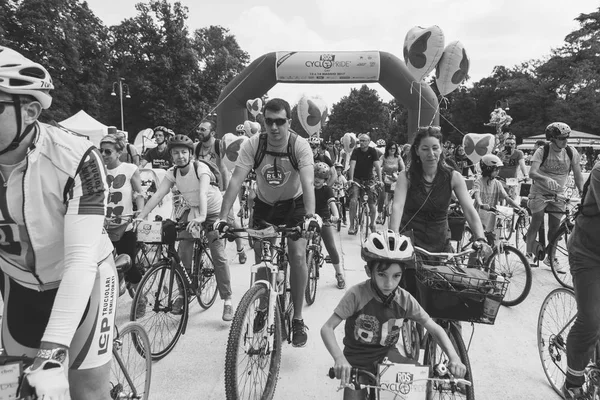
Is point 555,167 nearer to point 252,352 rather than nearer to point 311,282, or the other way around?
point 311,282

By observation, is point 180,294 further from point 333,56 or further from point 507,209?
point 333,56

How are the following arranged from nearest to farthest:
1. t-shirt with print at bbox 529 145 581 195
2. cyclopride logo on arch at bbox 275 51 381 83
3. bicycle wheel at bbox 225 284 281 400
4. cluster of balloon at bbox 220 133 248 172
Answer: bicycle wheel at bbox 225 284 281 400, t-shirt with print at bbox 529 145 581 195, cluster of balloon at bbox 220 133 248 172, cyclopride logo on arch at bbox 275 51 381 83

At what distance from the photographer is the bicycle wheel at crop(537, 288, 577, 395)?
2891 mm

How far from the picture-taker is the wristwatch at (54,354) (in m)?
1.26

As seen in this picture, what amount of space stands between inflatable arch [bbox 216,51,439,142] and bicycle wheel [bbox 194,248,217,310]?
42.1 feet

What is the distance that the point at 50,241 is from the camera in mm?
1506

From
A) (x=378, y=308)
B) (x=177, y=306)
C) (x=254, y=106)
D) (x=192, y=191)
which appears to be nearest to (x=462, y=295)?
(x=378, y=308)

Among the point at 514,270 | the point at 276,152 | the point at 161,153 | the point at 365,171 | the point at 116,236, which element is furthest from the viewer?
the point at 365,171

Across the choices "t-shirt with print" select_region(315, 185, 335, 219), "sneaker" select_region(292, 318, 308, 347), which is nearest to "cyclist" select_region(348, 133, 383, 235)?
"t-shirt with print" select_region(315, 185, 335, 219)

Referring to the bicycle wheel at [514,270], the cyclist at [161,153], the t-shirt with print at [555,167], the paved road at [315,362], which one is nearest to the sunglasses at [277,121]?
the paved road at [315,362]

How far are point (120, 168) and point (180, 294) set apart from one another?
181cm

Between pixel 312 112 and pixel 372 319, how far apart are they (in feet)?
41.2

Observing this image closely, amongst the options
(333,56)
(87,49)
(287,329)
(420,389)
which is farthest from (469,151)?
(87,49)

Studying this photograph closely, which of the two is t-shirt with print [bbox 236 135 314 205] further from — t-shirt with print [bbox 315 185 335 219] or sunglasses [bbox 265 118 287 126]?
t-shirt with print [bbox 315 185 335 219]
